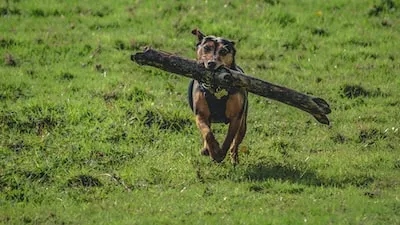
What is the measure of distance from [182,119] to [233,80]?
2.80 meters

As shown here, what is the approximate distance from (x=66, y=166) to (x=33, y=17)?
6.50 meters

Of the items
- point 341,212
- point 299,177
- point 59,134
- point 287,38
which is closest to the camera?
point 341,212

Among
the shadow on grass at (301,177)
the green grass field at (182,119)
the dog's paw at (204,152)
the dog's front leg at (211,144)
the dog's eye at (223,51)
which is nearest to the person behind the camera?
the green grass field at (182,119)

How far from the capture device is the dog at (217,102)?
11.5 metres

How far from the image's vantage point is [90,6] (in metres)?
18.3

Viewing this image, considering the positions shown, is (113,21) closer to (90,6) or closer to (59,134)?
(90,6)

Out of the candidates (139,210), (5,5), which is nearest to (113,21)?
(5,5)

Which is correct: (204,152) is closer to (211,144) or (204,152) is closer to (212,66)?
(211,144)

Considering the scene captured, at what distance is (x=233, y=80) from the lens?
36.3 ft

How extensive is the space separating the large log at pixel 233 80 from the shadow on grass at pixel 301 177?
2.43 ft

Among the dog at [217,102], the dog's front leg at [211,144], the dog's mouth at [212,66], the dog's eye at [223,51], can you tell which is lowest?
the dog's front leg at [211,144]

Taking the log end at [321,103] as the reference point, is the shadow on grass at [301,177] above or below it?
below

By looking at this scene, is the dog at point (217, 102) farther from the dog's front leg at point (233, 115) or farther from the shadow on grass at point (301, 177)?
the shadow on grass at point (301, 177)

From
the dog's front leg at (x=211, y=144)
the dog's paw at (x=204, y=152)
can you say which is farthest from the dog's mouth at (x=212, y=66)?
the dog's paw at (x=204, y=152)
